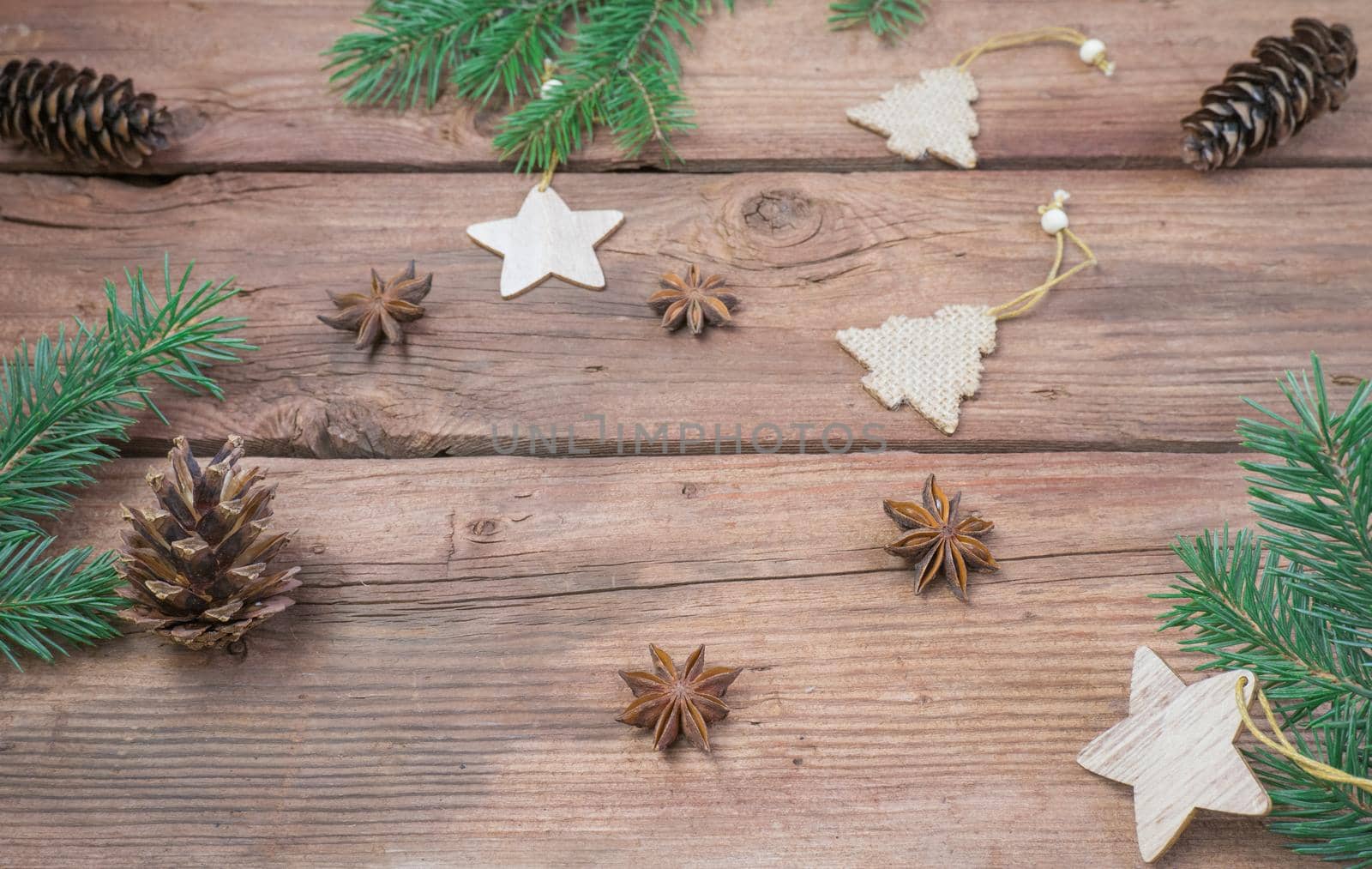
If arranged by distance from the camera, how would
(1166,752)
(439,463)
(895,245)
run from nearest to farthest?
(1166,752), (439,463), (895,245)

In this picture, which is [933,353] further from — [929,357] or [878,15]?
[878,15]

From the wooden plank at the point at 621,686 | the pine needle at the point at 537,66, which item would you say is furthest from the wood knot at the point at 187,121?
the wooden plank at the point at 621,686

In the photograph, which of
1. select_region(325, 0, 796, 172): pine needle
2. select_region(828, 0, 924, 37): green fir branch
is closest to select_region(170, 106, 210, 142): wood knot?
select_region(325, 0, 796, 172): pine needle

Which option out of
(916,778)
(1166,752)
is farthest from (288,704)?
(1166,752)

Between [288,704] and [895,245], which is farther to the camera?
[895,245]

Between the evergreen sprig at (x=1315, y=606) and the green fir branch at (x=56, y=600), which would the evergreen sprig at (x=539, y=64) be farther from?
the evergreen sprig at (x=1315, y=606)

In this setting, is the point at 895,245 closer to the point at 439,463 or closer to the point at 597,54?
the point at 597,54

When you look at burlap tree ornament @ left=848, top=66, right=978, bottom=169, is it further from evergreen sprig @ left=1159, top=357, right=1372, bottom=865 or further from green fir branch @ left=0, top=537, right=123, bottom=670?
green fir branch @ left=0, top=537, right=123, bottom=670
